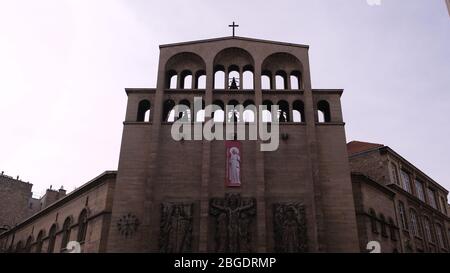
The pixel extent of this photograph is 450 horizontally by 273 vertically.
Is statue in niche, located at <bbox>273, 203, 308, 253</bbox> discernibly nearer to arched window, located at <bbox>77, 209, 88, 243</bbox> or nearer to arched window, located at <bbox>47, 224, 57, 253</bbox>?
arched window, located at <bbox>77, 209, 88, 243</bbox>

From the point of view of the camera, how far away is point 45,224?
109 ft

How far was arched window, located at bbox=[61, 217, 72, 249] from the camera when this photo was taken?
28555 mm

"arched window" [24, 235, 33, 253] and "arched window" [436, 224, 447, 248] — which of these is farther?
"arched window" [436, 224, 447, 248]

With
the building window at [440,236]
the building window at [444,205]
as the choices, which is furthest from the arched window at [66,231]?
the building window at [444,205]

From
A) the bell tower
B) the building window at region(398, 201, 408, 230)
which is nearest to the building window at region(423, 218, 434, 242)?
the building window at region(398, 201, 408, 230)

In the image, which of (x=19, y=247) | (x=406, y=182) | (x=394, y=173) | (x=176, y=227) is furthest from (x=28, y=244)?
(x=406, y=182)

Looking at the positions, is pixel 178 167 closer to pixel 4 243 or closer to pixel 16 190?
pixel 4 243

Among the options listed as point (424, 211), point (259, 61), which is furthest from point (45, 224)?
point (424, 211)

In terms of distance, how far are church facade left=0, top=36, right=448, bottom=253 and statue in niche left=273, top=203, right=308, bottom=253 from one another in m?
0.05

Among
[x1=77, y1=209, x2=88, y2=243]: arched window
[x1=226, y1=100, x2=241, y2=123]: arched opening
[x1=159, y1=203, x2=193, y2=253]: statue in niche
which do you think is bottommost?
[x1=159, y1=203, x2=193, y2=253]: statue in niche

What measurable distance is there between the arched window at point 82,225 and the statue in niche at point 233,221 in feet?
32.5

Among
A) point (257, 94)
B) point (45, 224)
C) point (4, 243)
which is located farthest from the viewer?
point (4, 243)

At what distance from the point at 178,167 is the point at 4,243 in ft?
94.0

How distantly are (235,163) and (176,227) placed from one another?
479 centimetres
